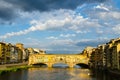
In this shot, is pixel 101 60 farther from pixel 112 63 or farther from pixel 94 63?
pixel 112 63

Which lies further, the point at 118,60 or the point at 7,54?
the point at 7,54

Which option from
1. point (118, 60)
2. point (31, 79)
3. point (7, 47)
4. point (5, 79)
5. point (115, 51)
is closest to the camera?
point (5, 79)

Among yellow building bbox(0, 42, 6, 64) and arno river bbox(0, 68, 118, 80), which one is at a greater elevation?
yellow building bbox(0, 42, 6, 64)

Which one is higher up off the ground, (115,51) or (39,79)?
(115,51)

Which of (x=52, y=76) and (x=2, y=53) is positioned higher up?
(x=2, y=53)

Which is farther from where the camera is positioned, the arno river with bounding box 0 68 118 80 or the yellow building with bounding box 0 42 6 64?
the yellow building with bounding box 0 42 6 64

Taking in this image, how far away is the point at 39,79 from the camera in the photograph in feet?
311

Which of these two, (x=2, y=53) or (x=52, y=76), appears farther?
(x=2, y=53)

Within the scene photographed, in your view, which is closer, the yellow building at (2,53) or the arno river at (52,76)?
the arno river at (52,76)

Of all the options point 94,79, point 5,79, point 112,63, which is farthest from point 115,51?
point 5,79

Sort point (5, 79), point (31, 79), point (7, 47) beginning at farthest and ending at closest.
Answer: point (7, 47)
point (31, 79)
point (5, 79)

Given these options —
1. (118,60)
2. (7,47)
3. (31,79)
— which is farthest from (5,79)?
(7,47)

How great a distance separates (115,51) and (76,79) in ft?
116

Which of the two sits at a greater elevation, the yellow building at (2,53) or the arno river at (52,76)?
the yellow building at (2,53)
